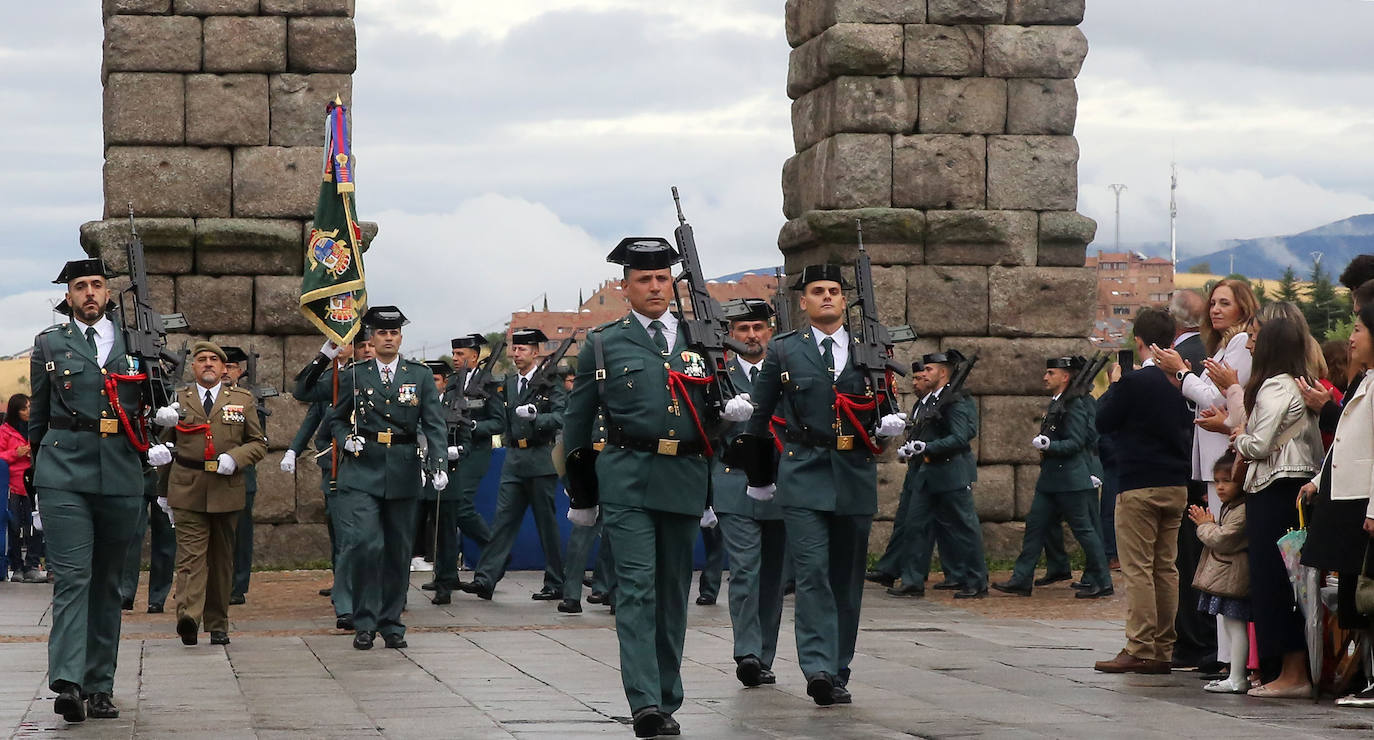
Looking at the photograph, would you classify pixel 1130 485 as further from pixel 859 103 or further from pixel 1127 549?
pixel 859 103

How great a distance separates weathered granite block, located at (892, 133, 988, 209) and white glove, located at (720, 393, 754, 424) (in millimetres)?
7742

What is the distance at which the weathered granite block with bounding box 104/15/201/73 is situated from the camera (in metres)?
14.5

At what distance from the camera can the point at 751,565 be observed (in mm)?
9273

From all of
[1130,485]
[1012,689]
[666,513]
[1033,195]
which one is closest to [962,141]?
[1033,195]

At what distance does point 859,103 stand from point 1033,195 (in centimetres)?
168

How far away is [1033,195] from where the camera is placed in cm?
1516

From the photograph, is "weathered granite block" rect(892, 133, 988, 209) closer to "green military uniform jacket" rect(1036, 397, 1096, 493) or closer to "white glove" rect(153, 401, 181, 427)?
"green military uniform jacket" rect(1036, 397, 1096, 493)

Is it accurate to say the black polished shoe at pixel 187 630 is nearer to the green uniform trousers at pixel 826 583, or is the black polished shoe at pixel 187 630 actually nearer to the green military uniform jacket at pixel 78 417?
the green military uniform jacket at pixel 78 417

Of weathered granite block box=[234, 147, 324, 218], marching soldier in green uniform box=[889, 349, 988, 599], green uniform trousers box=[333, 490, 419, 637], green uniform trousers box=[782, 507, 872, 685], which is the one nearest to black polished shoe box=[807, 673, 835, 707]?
green uniform trousers box=[782, 507, 872, 685]

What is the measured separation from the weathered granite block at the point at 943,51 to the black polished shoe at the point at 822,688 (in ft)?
26.0

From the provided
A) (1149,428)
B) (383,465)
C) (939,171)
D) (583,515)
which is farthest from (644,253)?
(939,171)

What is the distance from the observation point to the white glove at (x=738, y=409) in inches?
290

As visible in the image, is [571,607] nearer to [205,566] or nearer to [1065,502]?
[205,566]

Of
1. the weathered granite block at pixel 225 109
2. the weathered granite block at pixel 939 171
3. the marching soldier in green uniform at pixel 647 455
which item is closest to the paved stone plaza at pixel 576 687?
the marching soldier in green uniform at pixel 647 455
